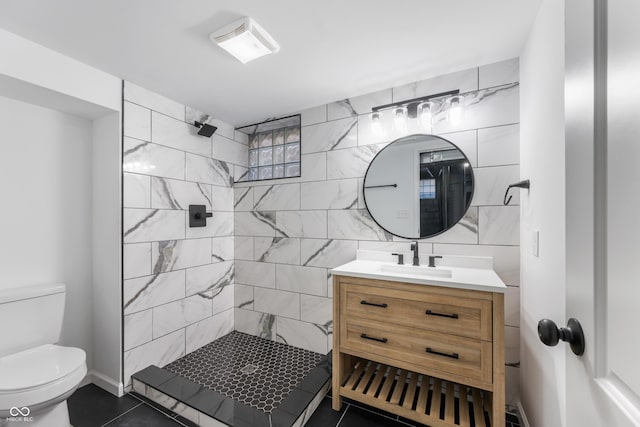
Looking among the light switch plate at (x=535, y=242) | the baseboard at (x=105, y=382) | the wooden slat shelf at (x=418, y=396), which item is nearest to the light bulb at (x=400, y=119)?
the light switch plate at (x=535, y=242)

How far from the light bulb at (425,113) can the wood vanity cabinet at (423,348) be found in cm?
120

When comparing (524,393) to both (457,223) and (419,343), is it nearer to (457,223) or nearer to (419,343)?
(419,343)

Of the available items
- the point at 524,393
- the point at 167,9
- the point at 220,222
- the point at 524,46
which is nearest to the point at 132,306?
the point at 220,222

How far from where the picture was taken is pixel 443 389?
183 cm

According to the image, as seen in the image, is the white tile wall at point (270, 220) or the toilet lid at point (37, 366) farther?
the white tile wall at point (270, 220)

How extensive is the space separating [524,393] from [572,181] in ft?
5.32

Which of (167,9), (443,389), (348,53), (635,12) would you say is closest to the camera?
(635,12)

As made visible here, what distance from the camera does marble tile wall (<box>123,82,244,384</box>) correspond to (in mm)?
Answer: 2025

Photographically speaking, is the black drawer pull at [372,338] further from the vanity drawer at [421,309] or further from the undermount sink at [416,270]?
the undermount sink at [416,270]

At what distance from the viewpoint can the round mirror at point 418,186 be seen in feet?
6.31

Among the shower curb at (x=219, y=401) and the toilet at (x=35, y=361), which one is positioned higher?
the toilet at (x=35, y=361)

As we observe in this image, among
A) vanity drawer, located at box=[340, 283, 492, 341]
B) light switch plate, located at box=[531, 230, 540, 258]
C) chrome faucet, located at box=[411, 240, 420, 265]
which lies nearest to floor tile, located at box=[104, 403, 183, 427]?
vanity drawer, located at box=[340, 283, 492, 341]

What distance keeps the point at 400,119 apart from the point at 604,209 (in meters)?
1.73

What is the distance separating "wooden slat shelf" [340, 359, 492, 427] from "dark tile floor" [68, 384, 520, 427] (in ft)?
0.45
